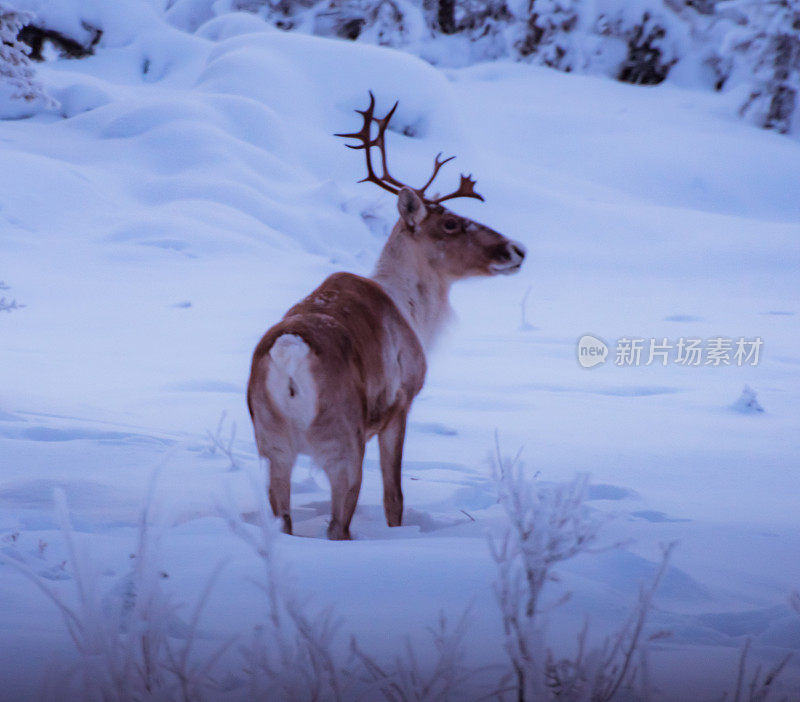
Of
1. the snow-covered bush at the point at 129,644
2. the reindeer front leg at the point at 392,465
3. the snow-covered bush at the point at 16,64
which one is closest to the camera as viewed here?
the snow-covered bush at the point at 129,644

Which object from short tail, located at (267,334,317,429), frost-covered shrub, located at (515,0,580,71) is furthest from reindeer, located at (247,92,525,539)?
frost-covered shrub, located at (515,0,580,71)

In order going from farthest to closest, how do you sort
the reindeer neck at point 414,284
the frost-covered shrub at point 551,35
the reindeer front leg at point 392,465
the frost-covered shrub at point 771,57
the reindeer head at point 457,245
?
the frost-covered shrub at point 551,35
the frost-covered shrub at point 771,57
the reindeer head at point 457,245
the reindeer neck at point 414,284
the reindeer front leg at point 392,465

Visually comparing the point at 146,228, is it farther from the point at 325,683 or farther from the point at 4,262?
the point at 325,683

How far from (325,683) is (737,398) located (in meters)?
5.10

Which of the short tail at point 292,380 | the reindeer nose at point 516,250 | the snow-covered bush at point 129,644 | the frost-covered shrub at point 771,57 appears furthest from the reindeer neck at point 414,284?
the frost-covered shrub at point 771,57

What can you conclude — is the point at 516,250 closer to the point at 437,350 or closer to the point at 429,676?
the point at 437,350

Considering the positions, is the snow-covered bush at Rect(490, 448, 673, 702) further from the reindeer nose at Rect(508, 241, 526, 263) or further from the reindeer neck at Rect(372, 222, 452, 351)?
the reindeer nose at Rect(508, 241, 526, 263)

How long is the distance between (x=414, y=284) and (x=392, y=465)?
3.11 feet

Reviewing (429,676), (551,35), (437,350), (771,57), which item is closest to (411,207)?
(437,350)

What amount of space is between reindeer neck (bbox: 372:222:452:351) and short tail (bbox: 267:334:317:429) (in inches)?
44.6

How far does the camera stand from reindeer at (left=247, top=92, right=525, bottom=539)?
9.42ft

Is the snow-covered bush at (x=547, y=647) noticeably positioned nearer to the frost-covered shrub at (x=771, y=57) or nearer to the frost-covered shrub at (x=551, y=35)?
the frost-covered shrub at (x=771, y=57)

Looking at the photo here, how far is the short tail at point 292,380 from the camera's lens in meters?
2.80

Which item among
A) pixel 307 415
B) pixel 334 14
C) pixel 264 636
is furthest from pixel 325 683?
pixel 334 14
